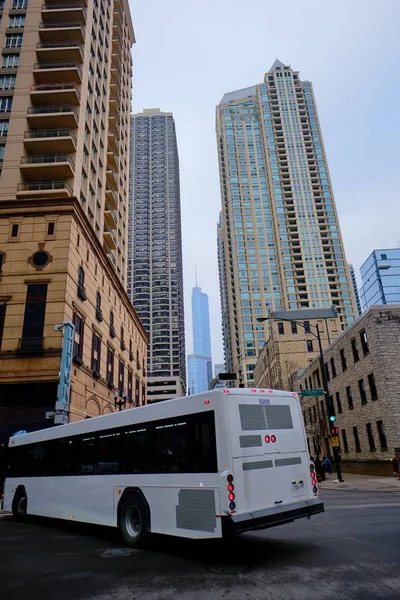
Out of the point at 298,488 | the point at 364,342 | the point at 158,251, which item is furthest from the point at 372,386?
the point at 158,251

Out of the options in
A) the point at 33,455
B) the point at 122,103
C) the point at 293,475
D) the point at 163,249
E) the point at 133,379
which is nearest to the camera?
the point at 293,475

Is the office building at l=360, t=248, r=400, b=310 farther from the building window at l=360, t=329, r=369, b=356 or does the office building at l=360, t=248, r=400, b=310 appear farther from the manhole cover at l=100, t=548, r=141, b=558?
the manhole cover at l=100, t=548, r=141, b=558

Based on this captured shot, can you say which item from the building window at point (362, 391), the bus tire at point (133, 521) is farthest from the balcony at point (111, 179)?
the bus tire at point (133, 521)

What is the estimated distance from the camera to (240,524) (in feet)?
22.0

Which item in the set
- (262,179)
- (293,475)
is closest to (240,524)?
(293,475)

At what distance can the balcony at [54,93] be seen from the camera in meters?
34.8

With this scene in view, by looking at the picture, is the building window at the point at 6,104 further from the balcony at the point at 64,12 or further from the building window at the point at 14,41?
the balcony at the point at 64,12

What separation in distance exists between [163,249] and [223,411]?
545ft

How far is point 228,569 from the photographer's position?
21.4 ft

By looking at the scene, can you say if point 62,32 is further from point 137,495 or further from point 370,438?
point 370,438

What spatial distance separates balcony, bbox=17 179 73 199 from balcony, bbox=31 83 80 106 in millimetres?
7861

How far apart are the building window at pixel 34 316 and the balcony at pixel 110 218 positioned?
59.8 ft

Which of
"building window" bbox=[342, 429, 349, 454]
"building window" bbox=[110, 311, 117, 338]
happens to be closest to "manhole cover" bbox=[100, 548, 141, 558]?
"building window" bbox=[342, 429, 349, 454]

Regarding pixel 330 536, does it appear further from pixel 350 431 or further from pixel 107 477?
pixel 350 431
